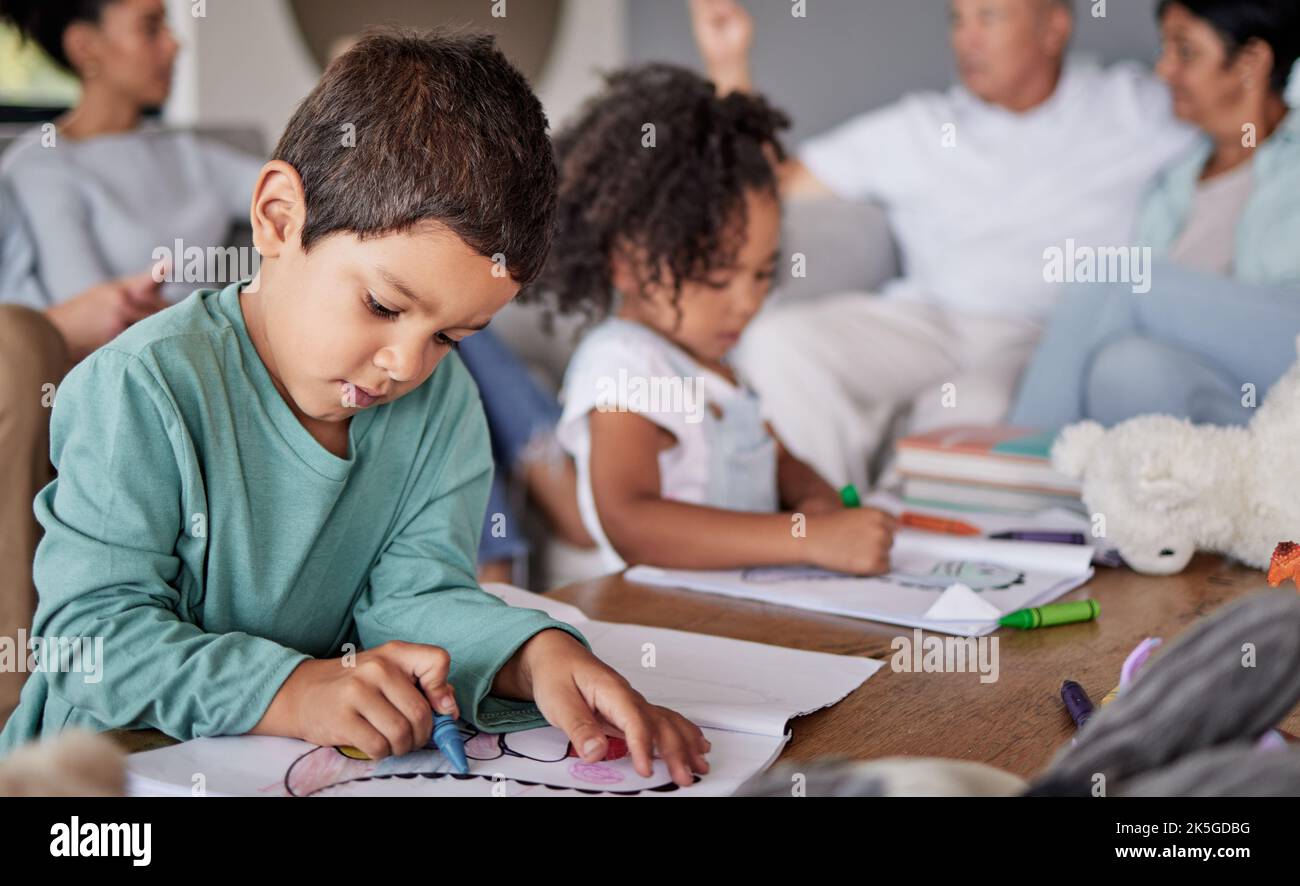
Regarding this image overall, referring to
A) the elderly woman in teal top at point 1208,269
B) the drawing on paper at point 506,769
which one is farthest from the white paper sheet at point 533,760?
the elderly woman in teal top at point 1208,269

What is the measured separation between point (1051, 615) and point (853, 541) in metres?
0.20

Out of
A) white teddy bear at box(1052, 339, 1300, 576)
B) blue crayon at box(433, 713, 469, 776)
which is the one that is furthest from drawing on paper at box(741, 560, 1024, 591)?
blue crayon at box(433, 713, 469, 776)

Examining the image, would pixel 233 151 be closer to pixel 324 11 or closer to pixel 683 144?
pixel 324 11

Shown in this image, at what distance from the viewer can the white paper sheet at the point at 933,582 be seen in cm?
100

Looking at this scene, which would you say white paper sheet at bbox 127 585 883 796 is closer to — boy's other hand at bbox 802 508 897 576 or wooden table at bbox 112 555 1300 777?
wooden table at bbox 112 555 1300 777

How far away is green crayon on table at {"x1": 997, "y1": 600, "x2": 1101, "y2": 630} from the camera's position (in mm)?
990

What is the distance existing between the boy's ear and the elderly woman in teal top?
112cm

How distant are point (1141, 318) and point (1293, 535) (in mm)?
637

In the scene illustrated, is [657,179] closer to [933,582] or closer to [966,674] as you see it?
[933,582]

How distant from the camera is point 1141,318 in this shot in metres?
1.69

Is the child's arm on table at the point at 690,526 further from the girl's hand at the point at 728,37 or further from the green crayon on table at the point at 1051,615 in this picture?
the girl's hand at the point at 728,37

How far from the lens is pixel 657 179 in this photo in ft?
5.19

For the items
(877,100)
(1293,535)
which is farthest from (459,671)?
(877,100)
